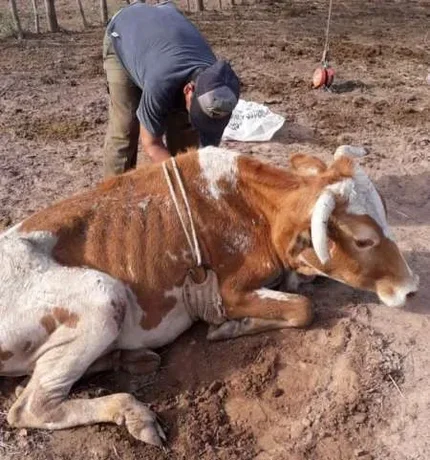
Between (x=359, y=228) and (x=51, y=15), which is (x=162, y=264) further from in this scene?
(x=51, y=15)

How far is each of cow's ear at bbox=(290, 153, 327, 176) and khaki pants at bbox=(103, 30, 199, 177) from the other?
4.19 ft

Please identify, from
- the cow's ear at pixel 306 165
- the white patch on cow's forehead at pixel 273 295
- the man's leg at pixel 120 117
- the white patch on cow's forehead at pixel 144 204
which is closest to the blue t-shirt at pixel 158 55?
the man's leg at pixel 120 117

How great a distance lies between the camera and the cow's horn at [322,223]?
4410 mm

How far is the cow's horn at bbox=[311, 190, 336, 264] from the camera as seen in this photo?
4.41 meters

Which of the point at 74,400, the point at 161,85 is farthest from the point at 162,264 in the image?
the point at 161,85

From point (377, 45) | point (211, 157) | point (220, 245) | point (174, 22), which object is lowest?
point (377, 45)

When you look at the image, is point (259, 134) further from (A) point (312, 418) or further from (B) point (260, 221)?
(A) point (312, 418)

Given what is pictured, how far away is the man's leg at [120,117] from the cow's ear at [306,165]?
186cm

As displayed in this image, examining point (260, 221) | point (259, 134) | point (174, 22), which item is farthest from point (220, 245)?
point (259, 134)

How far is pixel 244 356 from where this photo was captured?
15.9ft

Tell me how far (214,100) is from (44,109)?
4.35 m

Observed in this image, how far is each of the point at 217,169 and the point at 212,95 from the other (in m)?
0.56

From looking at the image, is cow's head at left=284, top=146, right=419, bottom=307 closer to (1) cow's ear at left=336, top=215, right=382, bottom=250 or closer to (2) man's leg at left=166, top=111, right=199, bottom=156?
(1) cow's ear at left=336, top=215, right=382, bottom=250

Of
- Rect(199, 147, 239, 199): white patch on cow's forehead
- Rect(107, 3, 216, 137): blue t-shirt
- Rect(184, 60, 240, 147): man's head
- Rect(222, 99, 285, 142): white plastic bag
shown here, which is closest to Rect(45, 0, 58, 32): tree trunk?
Rect(222, 99, 285, 142): white plastic bag
